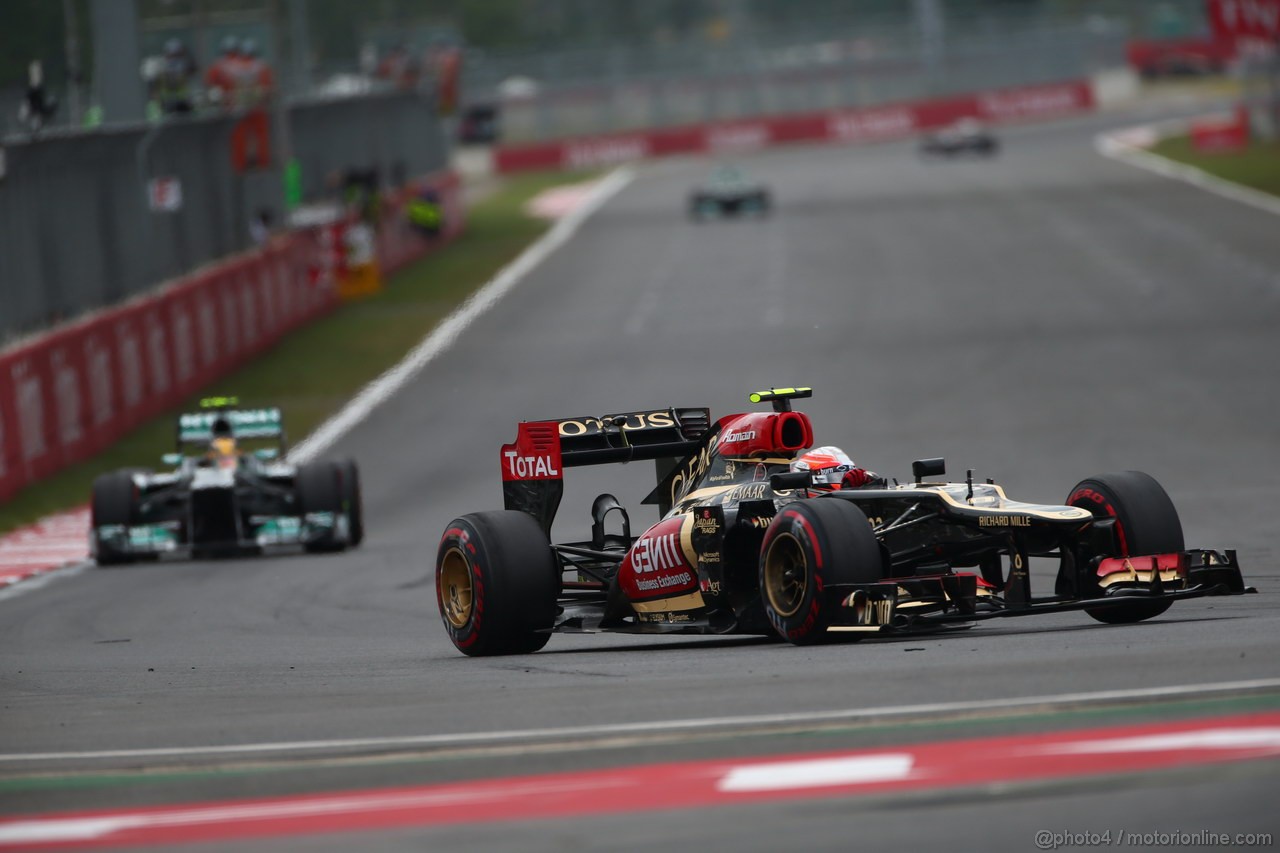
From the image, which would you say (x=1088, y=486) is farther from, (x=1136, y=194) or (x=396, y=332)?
(x=1136, y=194)

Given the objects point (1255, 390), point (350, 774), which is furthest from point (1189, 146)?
point (350, 774)

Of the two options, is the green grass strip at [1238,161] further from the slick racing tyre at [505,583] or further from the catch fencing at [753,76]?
the slick racing tyre at [505,583]

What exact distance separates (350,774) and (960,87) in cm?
9286

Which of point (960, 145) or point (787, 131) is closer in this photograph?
point (960, 145)

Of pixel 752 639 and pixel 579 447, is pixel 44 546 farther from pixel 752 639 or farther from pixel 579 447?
pixel 752 639

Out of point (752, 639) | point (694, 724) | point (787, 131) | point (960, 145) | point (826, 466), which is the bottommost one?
point (752, 639)

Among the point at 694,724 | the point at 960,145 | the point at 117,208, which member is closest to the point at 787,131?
the point at 960,145

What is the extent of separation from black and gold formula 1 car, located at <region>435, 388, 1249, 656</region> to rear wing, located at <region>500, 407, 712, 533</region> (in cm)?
1

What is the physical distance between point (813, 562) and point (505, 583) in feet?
7.20

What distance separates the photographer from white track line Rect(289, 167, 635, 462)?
94.2ft

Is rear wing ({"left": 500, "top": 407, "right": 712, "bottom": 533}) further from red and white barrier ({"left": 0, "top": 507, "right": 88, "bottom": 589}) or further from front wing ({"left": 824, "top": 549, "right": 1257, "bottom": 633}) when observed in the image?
red and white barrier ({"left": 0, "top": 507, "right": 88, "bottom": 589})

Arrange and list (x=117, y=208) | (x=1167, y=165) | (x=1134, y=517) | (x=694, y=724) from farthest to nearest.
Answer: (x=1167, y=165) < (x=117, y=208) < (x=1134, y=517) < (x=694, y=724)

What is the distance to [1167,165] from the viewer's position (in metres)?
65.9

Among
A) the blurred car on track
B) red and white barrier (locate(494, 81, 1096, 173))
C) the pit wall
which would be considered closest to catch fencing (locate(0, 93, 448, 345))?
the pit wall
